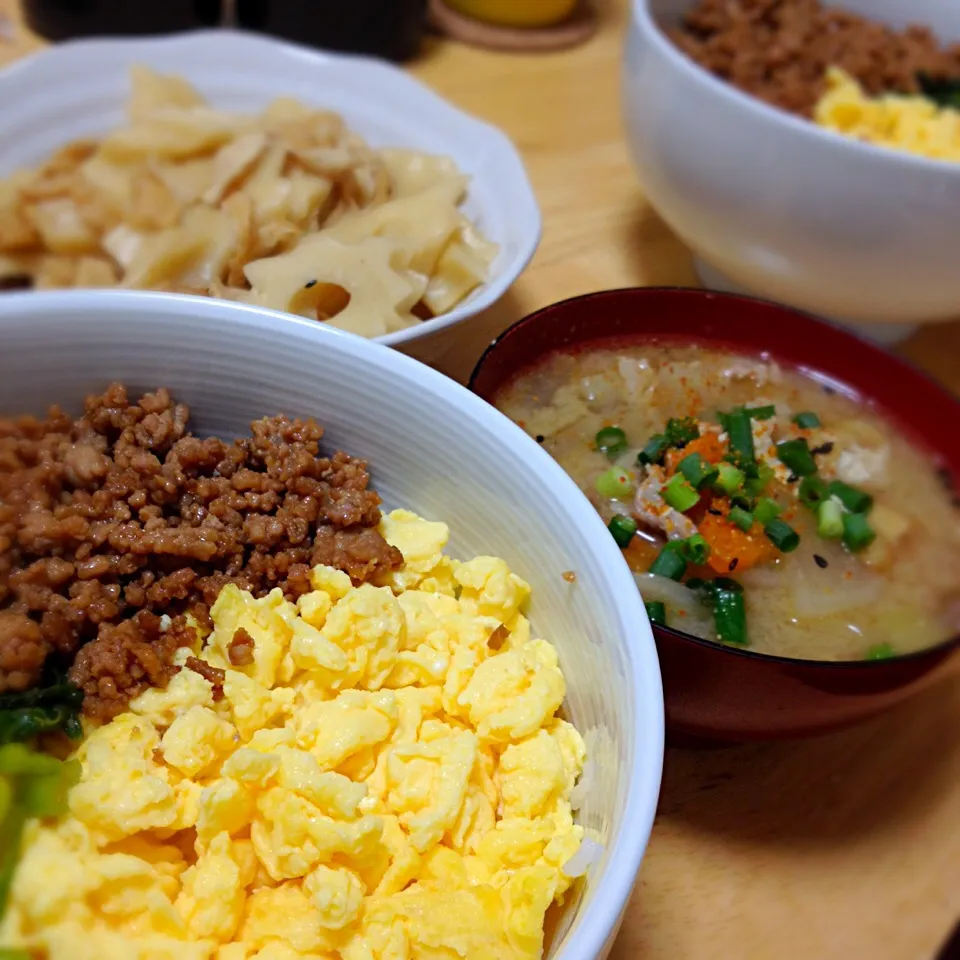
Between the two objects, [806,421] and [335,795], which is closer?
[335,795]

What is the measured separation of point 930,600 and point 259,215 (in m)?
1.00

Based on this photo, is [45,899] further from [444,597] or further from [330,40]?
[330,40]

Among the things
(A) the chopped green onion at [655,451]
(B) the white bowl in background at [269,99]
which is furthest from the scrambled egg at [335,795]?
(B) the white bowl in background at [269,99]

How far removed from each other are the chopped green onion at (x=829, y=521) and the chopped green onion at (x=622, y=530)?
0.25 metres

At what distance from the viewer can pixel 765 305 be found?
1.24m

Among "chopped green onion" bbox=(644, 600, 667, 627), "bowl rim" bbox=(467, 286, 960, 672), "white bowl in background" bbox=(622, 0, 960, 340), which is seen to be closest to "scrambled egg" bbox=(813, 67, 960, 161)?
"white bowl in background" bbox=(622, 0, 960, 340)

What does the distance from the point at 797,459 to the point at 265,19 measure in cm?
142

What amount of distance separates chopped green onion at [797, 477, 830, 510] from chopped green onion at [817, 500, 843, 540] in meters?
0.01

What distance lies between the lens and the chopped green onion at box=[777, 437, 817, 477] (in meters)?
1.17

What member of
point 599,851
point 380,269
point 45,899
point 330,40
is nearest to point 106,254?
point 380,269

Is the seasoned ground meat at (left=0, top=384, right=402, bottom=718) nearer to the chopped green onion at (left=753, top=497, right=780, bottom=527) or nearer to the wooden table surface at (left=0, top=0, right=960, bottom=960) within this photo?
the wooden table surface at (left=0, top=0, right=960, bottom=960)

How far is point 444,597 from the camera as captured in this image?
0.90 meters

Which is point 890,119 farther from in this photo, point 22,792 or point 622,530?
point 22,792

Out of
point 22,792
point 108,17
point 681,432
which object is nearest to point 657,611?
point 681,432
